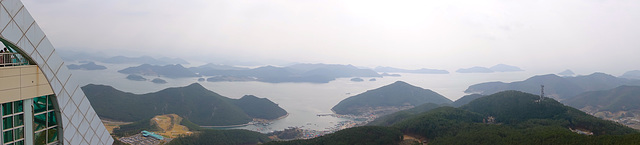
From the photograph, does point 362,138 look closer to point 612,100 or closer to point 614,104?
point 614,104

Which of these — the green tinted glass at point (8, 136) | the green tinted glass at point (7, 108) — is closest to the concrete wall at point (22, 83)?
the green tinted glass at point (7, 108)

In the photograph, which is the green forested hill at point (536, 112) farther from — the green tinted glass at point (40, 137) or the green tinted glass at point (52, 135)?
the green tinted glass at point (40, 137)

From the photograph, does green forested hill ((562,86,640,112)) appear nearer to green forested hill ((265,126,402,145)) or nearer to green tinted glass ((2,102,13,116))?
green forested hill ((265,126,402,145))

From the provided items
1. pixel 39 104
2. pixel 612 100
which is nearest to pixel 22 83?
pixel 39 104

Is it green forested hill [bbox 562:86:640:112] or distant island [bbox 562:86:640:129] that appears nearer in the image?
distant island [bbox 562:86:640:129]

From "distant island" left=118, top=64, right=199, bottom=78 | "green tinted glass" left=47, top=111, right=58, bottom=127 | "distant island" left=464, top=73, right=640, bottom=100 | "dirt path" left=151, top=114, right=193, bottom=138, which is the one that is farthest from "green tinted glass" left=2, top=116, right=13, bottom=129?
"distant island" left=118, top=64, right=199, bottom=78

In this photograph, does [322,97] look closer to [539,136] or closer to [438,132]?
[438,132]
